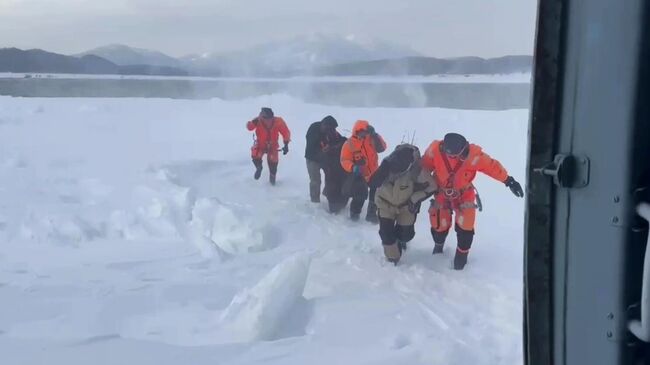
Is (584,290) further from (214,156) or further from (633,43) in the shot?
(214,156)

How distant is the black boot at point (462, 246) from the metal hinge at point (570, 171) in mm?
2212

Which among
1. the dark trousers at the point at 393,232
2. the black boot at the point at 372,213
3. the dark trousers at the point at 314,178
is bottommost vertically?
the dark trousers at the point at 393,232

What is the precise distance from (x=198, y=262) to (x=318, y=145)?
4.87 ft

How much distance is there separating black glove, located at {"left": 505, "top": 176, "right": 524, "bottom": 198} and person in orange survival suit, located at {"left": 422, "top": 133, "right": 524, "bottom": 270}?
18cm

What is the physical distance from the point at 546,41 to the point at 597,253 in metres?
0.29

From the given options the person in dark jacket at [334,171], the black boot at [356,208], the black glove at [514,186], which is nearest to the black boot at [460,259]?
the black glove at [514,186]

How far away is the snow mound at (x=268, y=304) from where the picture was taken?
2372 millimetres

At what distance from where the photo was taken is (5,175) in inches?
94.8

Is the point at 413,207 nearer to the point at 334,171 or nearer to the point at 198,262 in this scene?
the point at 334,171

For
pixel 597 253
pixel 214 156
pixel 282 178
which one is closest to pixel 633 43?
pixel 597 253

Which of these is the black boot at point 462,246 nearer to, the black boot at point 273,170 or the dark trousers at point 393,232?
the dark trousers at point 393,232

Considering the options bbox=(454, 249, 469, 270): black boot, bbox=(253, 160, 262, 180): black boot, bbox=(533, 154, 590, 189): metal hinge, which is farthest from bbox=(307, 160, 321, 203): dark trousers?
bbox=(533, 154, 590, 189): metal hinge

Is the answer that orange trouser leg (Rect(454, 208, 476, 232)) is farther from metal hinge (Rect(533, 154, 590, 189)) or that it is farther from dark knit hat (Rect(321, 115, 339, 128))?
metal hinge (Rect(533, 154, 590, 189))

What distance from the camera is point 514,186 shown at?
295 cm
